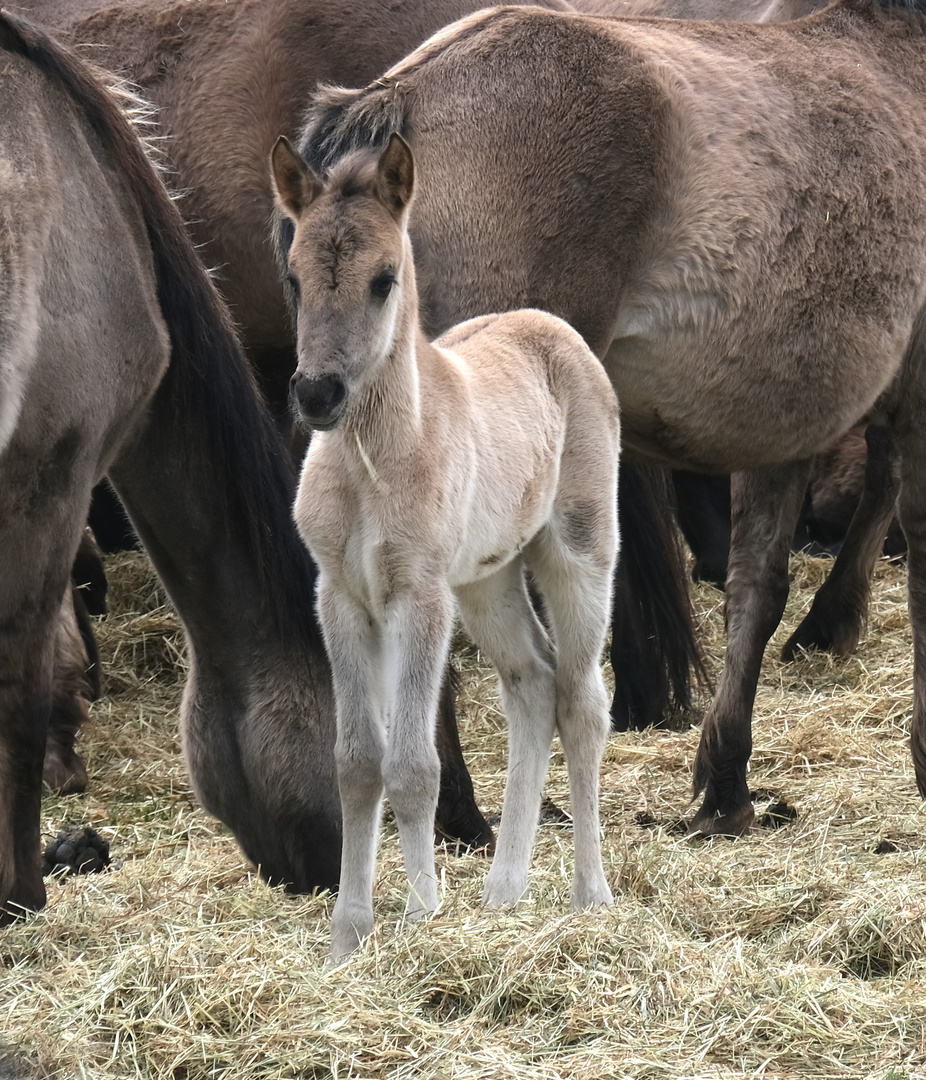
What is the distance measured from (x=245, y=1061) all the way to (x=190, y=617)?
140 cm

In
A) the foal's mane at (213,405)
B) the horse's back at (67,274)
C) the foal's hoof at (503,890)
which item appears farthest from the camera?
the foal's mane at (213,405)

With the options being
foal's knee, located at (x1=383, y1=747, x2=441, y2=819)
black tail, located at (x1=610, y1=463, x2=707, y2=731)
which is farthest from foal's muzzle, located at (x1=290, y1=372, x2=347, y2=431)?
black tail, located at (x1=610, y1=463, x2=707, y2=731)

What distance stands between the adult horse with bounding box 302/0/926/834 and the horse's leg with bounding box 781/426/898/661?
191 cm

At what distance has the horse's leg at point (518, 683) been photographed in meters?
3.43

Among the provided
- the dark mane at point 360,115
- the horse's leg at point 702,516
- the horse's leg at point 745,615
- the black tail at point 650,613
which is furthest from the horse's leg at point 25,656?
the horse's leg at point 702,516

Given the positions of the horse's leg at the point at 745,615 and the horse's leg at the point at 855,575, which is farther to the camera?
the horse's leg at the point at 855,575

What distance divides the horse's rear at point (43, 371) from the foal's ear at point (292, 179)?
25.2 inches

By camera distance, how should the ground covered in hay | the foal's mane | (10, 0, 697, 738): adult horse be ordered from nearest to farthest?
the ground covered in hay
the foal's mane
(10, 0, 697, 738): adult horse

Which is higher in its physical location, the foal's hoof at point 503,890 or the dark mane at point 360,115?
the dark mane at point 360,115

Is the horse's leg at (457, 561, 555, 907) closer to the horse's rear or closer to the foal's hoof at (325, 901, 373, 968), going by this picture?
the foal's hoof at (325, 901, 373, 968)

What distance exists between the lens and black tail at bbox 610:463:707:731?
18.9 ft

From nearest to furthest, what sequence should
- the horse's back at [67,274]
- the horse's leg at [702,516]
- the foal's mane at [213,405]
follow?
the horse's back at [67,274], the foal's mane at [213,405], the horse's leg at [702,516]

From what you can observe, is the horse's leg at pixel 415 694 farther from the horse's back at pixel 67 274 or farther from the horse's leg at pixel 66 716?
the horse's leg at pixel 66 716

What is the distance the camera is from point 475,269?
4027 millimetres
